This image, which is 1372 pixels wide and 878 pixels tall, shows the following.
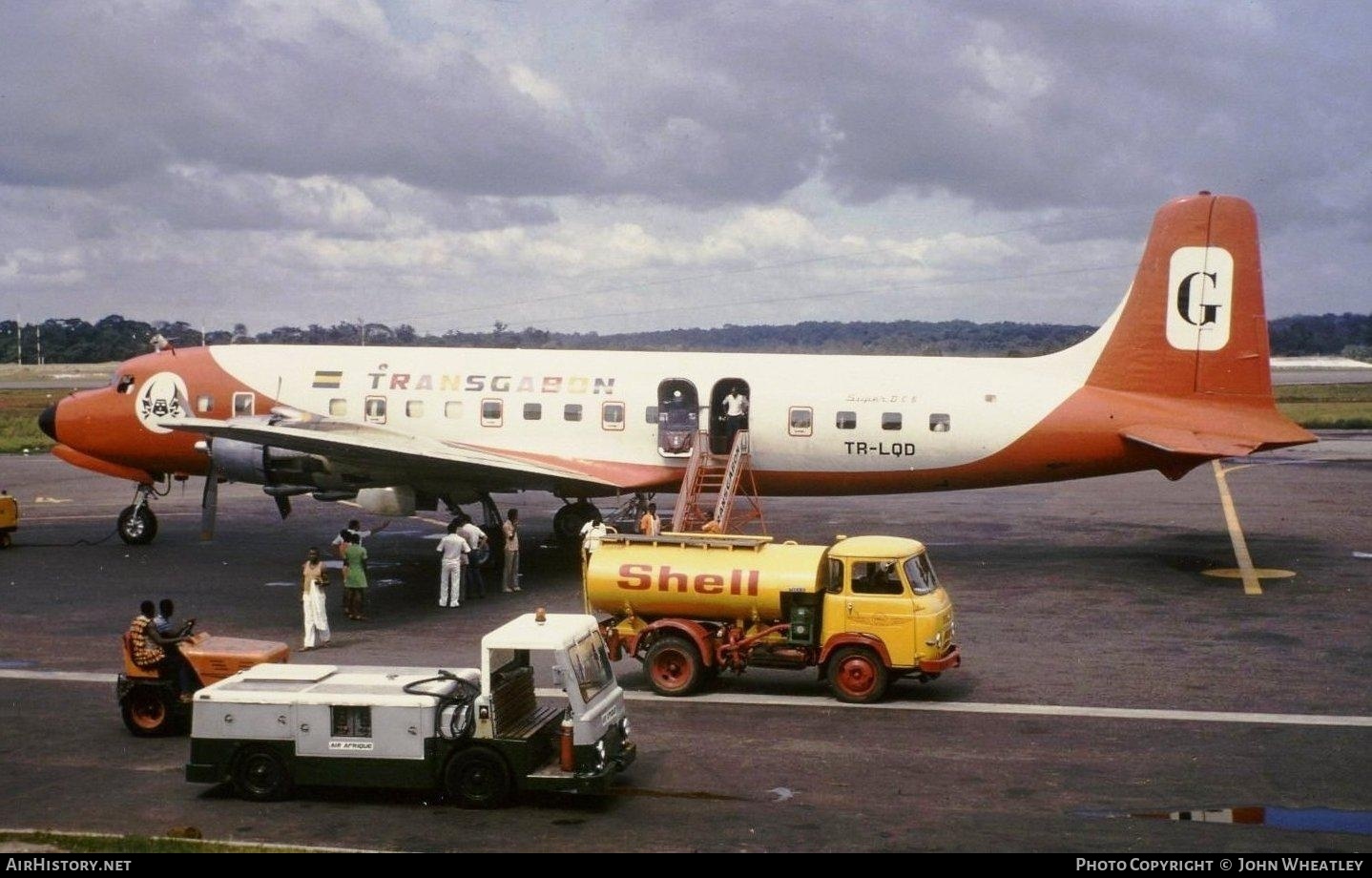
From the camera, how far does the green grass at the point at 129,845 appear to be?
499 inches

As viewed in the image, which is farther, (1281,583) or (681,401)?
(681,401)

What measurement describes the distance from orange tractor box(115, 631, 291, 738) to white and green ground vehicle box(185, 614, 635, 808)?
93.5 inches

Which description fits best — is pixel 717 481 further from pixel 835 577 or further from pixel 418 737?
pixel 418 737

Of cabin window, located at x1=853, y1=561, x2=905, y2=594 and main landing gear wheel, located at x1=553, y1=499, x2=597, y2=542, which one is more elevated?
cabin window, located at x1=853, y1=561, x2=905, y2=594

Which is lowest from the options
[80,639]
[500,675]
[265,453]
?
[80,639]

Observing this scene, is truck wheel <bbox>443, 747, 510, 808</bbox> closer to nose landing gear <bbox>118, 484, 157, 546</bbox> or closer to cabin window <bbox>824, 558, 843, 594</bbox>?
cabin window <bbox>824, 558, 843, 594</bbox>

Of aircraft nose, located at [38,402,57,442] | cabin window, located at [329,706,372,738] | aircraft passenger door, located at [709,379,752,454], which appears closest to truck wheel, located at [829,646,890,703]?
cabin window, located at [329,706,372,738]

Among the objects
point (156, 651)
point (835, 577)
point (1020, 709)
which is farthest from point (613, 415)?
point (156, 651)

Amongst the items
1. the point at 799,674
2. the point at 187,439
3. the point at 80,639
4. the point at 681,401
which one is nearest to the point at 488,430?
the point at 681,401

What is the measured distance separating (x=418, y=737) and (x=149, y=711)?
17.3 ft

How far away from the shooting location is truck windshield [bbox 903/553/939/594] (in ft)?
62.7
